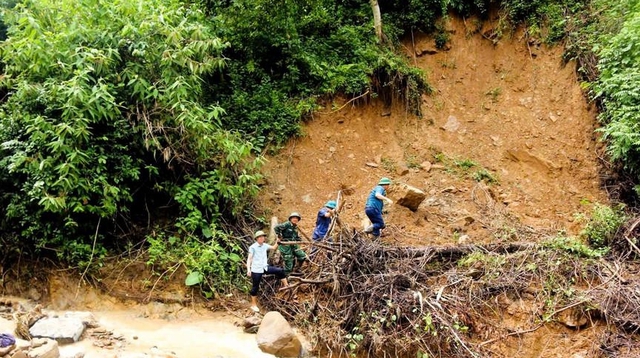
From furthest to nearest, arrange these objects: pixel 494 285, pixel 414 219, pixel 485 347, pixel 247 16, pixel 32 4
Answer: pixel 247 16 < pixel 414 219 < pixel 32 4 < pixel 494 285 < pixel 485 347

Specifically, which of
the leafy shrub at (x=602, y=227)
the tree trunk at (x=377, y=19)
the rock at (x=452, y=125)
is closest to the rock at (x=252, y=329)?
the leafy shrub at (x=602, y=227)

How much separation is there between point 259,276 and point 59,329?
247cm

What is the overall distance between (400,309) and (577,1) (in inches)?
342

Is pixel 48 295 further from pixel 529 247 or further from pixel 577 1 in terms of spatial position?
pixel 577 1

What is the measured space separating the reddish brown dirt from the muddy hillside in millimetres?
22

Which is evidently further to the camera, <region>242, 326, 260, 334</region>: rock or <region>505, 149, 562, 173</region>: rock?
<region>505, 149, 562, 173</region>: rock

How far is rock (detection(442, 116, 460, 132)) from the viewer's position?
980 cm

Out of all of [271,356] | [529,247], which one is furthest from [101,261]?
[529,247]

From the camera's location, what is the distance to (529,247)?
637cm

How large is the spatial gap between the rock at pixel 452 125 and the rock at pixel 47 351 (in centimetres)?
804

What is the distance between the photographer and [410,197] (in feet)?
25.9

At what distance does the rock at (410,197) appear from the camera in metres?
7.88

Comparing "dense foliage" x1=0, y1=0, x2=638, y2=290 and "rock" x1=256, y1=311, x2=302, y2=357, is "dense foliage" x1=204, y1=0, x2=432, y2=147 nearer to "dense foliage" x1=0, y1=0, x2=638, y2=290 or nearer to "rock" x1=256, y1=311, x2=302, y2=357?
"dense foliage" x1=0, y1=0, x2=638, y2=290

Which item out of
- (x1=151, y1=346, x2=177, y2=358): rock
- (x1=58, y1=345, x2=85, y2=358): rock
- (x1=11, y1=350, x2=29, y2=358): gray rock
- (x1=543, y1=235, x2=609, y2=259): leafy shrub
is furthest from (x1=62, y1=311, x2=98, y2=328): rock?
(x1=543, y1=235, x2=609, y2=259): leafy shrub
